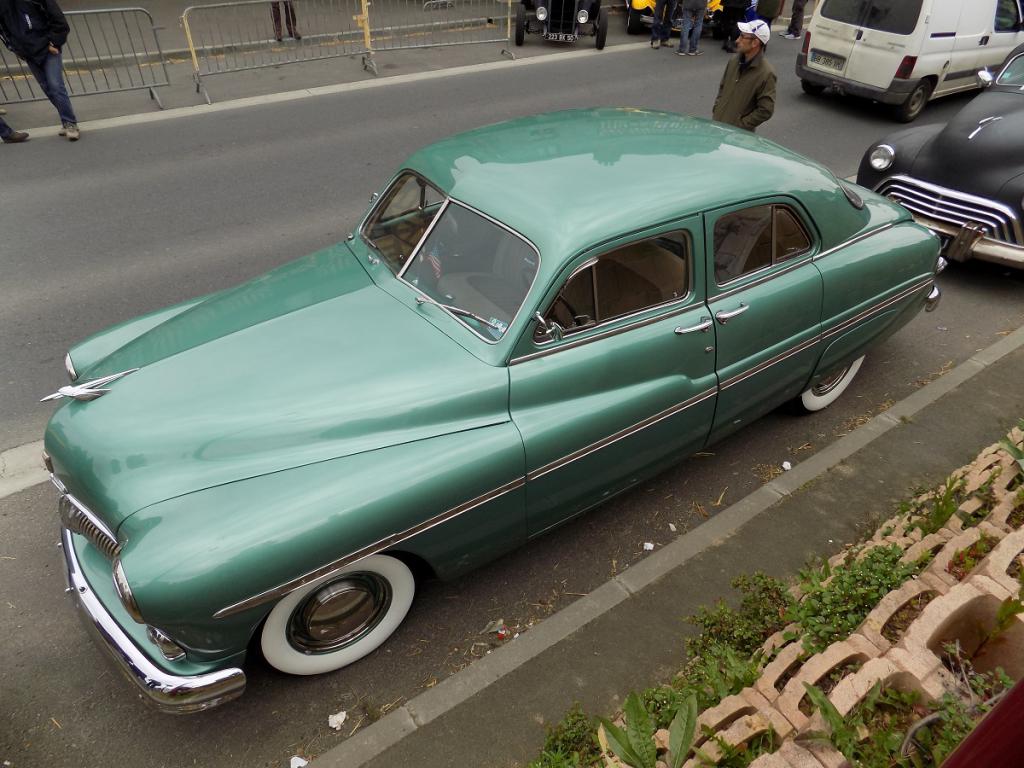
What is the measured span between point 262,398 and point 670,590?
211 cm

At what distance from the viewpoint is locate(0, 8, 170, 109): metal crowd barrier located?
938cm

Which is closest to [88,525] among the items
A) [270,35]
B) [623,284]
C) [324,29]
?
[623,284]

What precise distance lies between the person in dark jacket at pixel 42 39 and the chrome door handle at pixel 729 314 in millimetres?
7993

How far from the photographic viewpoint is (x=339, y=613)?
9.57 ft

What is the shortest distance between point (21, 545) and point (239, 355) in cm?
164

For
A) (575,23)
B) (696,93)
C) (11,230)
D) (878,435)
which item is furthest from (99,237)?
(575,23)

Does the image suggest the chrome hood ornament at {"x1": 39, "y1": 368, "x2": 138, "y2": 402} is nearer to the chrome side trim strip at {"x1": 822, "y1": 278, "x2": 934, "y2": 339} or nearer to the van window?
the chrome side trim strip at {"x1": 822, "y1": 278, "x2": 934, "y2": 339}

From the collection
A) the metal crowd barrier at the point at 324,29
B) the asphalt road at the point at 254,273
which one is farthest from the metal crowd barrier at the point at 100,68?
the asphalt road at the point at 254,273

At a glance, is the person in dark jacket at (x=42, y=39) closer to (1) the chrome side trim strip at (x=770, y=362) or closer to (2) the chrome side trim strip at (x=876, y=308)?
(1) the chrome side trim strip at (x=770, y=362)

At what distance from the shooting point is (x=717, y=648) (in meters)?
Result: 2.87

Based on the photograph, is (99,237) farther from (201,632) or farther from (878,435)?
(878,435)

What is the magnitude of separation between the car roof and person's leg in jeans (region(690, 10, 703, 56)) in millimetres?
9411

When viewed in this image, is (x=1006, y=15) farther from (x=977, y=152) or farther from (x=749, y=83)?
(x=749, y=83)

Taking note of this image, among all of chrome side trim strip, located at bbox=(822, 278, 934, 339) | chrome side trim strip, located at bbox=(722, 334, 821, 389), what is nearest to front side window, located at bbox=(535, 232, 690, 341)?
chrome side trim strip, located at bbox=(722, 334, 821, 389)
